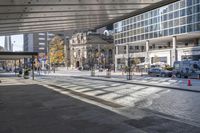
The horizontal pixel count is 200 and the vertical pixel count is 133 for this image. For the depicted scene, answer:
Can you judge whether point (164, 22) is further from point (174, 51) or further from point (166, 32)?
point (174, 51)

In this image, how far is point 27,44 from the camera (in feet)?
635

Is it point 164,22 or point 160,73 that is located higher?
point 164,22

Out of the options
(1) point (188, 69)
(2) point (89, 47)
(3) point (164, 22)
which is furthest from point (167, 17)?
(2) point (89, 47)

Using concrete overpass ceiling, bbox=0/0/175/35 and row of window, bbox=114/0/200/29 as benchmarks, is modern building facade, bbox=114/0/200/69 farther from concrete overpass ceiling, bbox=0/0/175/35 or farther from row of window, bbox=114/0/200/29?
concrete overpass ceiling, bbox=0/0/175/35

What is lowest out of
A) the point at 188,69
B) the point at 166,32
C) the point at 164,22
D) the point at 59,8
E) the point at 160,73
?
the point at 160,73

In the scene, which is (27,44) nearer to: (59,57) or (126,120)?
(59,57)

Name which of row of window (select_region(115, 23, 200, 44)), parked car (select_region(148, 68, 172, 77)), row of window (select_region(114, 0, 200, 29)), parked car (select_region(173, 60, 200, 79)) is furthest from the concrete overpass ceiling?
row of window (select_region(114, 0, 200, 29))

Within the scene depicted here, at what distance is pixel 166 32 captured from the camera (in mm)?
71812

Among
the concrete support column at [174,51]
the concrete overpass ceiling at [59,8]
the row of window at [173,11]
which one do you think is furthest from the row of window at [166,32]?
the concrete overpass ceiling at [59,8]

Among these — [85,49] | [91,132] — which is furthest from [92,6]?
[85,49]

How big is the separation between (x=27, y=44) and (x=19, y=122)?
624 ft

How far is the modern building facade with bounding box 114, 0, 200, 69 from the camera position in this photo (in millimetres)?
64125

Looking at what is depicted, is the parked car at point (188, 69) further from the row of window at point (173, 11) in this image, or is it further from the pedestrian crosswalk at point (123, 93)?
the row of window at point (173, 11)

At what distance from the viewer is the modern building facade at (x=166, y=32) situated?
64.1m
